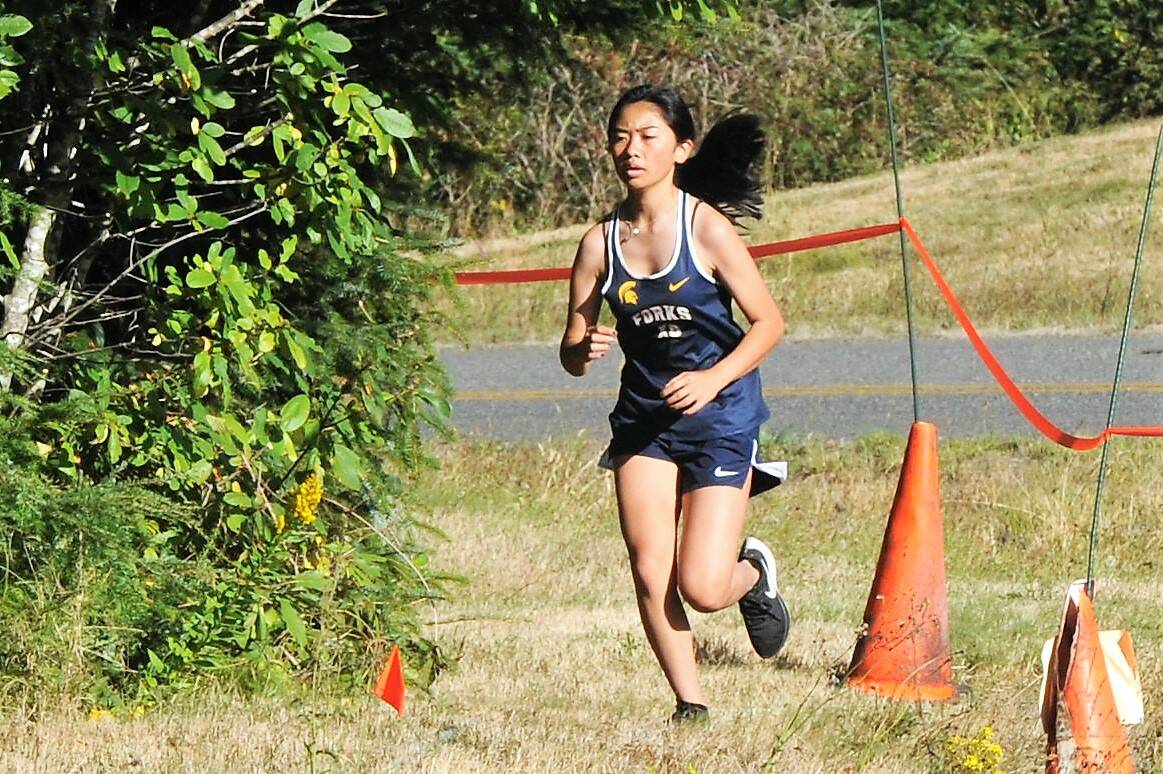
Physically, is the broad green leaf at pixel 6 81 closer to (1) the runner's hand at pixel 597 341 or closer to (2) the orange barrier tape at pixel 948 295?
(1) the runner's hand at pixel 597 341

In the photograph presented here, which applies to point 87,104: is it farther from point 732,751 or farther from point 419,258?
point 732,751

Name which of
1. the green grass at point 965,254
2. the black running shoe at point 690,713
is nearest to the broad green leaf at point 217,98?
the black running shoe at point 690,713

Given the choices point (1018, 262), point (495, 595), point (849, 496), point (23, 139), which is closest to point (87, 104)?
point (23, 139)

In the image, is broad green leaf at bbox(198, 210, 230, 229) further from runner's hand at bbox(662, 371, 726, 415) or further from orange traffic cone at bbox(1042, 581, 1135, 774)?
orange traffic cone at bbox(1042, 581, 1135, 774)

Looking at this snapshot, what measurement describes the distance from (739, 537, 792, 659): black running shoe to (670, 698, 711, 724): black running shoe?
Answer: 2.19 ft

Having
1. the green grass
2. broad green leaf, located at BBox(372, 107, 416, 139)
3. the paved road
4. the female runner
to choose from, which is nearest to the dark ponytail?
the female runner

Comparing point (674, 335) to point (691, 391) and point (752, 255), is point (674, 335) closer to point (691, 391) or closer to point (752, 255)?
point (691, 391)

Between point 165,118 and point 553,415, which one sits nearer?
point 165,118

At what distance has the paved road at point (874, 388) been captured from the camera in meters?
11.8

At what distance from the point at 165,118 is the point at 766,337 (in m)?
Result: 1.62

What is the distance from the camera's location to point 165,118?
4.95 metres

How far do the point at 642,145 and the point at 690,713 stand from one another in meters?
1.51

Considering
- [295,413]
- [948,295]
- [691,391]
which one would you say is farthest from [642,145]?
[948,295]

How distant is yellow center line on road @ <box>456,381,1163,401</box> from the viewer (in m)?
12.8
